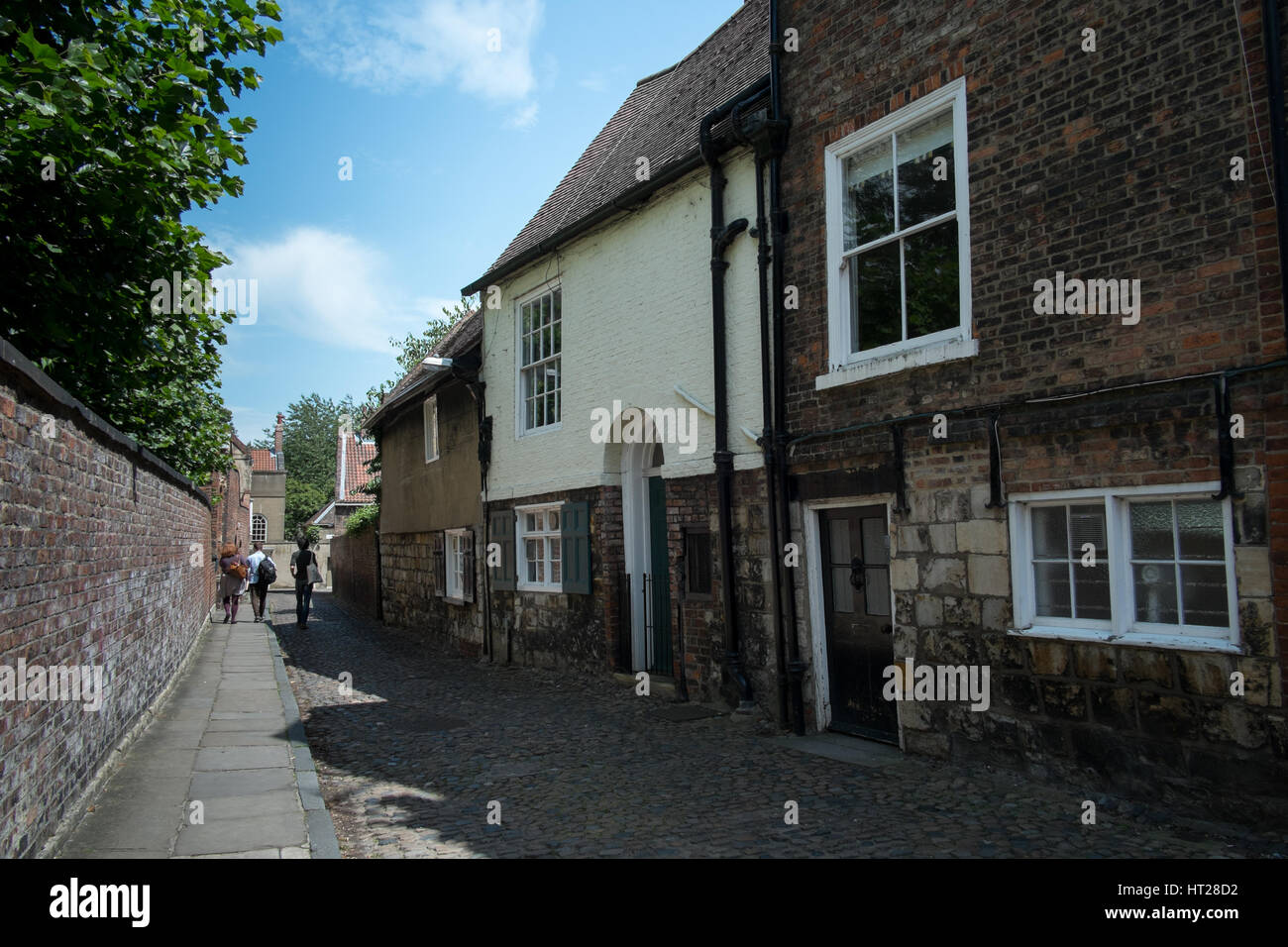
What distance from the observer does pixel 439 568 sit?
17.6m

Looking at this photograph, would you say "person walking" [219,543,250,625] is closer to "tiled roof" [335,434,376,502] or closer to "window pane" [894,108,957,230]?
"window pane" [894,108,957,230]

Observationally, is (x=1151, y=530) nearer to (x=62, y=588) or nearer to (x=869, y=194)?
(x=869, y=194)

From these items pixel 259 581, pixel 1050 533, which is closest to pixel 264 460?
pixel 259 581

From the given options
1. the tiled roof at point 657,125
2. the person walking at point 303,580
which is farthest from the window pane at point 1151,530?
the person walking at point 303,580

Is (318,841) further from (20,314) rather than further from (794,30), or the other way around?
(794,30)

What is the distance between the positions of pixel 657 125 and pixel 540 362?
11.8 ft

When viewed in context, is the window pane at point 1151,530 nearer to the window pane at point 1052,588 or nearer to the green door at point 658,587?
the window pane at point 1052,588

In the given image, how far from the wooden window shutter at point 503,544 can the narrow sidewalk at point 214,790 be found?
395cm

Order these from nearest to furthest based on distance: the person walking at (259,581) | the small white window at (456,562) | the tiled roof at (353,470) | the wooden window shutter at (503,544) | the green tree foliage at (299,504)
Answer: the wooden window shutter at (503,544) → the small white window at (456,562) → the person walking at (259,581) → the tiled roof at (353,470) → the green tree foliage at (299,504)

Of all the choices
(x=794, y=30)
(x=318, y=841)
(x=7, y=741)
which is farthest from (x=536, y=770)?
(x=794, y=30)

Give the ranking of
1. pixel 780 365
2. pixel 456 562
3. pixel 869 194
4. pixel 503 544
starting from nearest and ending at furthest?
pixel 869 194, pixel 780 365, pixel 503 544, pixel 456 562

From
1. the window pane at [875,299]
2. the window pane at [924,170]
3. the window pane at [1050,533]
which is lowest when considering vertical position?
the window pane at [1050,533]

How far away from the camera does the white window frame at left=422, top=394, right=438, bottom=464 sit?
17.6 m

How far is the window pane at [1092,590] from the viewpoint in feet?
19.4
